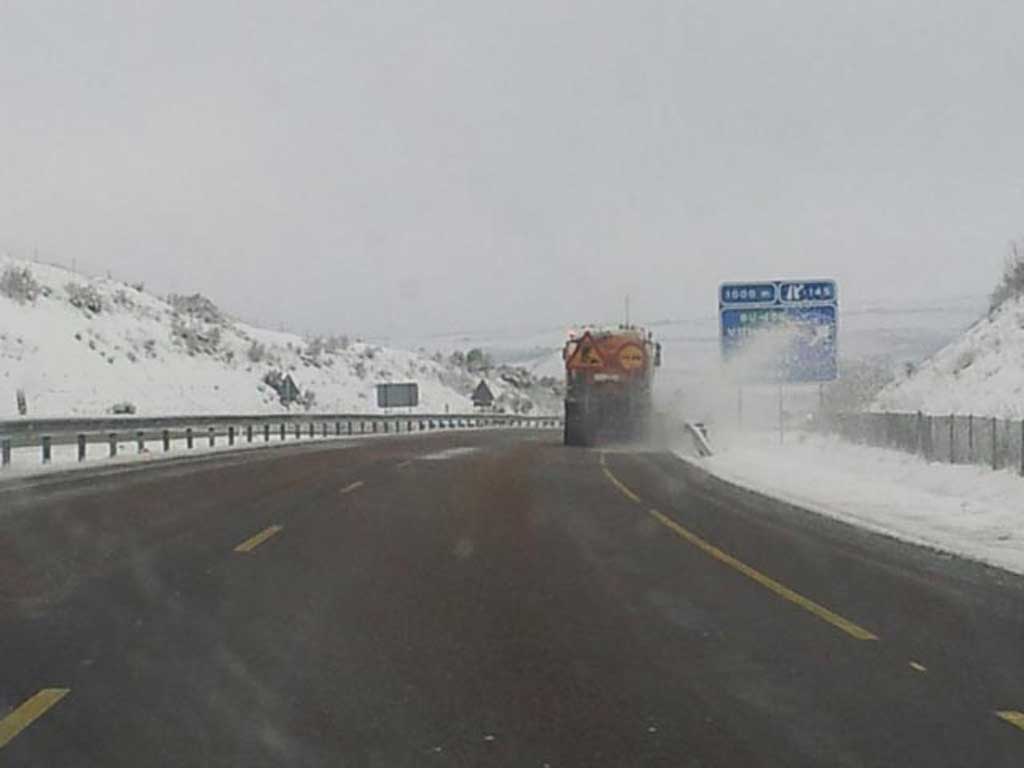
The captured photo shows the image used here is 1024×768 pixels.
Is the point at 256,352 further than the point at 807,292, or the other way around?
the point at 256,352

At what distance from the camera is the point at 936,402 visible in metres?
35.2

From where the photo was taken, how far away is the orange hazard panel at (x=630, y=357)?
4188cm

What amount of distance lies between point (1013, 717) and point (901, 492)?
44.9ft

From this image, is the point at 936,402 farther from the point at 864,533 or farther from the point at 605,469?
the point at 864,533

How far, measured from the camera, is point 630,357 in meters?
41.9

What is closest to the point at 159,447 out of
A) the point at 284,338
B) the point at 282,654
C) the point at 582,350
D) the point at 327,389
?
the point at 582,350

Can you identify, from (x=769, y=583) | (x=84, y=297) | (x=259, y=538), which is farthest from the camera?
(x=84, y=297)

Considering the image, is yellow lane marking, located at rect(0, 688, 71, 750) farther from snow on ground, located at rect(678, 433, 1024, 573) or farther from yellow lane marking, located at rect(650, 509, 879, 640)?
snow on ground, located at rect(678, 433, 1024, 573)

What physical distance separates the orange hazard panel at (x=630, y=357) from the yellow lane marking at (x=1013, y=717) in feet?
115

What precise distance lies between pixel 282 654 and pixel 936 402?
2972 centimetres

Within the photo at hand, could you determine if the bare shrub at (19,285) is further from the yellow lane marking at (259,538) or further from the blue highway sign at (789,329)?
the yellow lane marking at (259,538)

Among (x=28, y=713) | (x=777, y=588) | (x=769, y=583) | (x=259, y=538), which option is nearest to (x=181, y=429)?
(x=259, y=538)

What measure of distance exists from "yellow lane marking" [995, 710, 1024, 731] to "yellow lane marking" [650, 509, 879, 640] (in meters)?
1.97

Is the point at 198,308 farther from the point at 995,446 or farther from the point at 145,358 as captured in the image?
the point at 995,446
